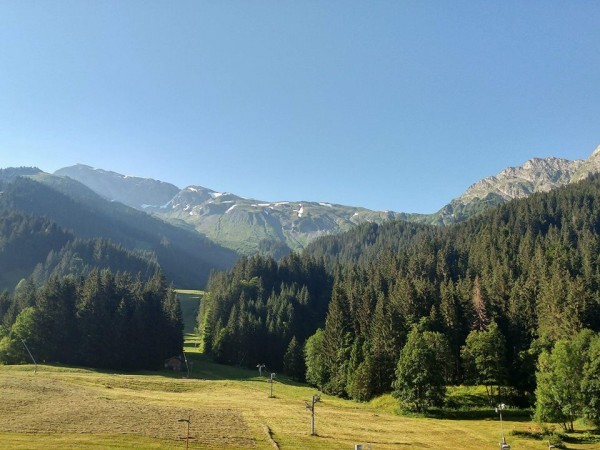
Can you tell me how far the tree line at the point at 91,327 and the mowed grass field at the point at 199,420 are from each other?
28.7 meters

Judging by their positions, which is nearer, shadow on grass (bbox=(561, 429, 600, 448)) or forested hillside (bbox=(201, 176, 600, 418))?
shadow on grass (bbox=(561, 429, 600, 448))

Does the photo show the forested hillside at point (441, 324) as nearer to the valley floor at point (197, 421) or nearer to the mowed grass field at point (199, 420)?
the mowed grass field at point (199, 420)

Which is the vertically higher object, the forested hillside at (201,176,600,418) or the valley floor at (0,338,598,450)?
the forested hillside at (201,176,600,418)

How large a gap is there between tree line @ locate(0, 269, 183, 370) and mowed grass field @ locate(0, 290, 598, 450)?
94.2ft

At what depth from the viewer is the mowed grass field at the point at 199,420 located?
4825 centimetres

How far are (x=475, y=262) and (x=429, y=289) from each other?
6217 cm

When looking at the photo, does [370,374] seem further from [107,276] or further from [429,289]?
[107,276]

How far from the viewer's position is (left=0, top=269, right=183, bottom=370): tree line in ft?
406

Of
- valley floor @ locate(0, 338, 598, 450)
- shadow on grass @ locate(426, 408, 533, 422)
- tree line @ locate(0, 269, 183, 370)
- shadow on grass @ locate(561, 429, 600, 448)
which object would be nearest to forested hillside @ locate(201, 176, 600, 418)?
shadow on grass @ locate(426, 408, 533, 422)

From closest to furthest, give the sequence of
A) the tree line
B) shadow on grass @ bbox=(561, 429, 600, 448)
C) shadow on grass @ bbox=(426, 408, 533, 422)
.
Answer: shadow on grass @ bbox=(561, 429, 600, 448), shadow on grass @ bbox=(426, 408, 533, 422), the tree line

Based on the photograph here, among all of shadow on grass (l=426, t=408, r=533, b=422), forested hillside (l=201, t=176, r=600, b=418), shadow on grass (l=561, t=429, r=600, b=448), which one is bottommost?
shadow on grass (l=426, t=408, r=533, b=422)

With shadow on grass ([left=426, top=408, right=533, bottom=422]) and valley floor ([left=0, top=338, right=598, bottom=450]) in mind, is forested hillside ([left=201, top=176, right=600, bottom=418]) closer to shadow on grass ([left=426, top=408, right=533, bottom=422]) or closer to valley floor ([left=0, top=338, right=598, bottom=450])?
shadow on grass ([left=426, top=408, right=533, bottom=422])

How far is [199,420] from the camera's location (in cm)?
6022

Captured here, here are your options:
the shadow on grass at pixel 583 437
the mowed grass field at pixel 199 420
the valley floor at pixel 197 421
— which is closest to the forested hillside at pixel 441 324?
the mowed grass field at pixel 199 420
